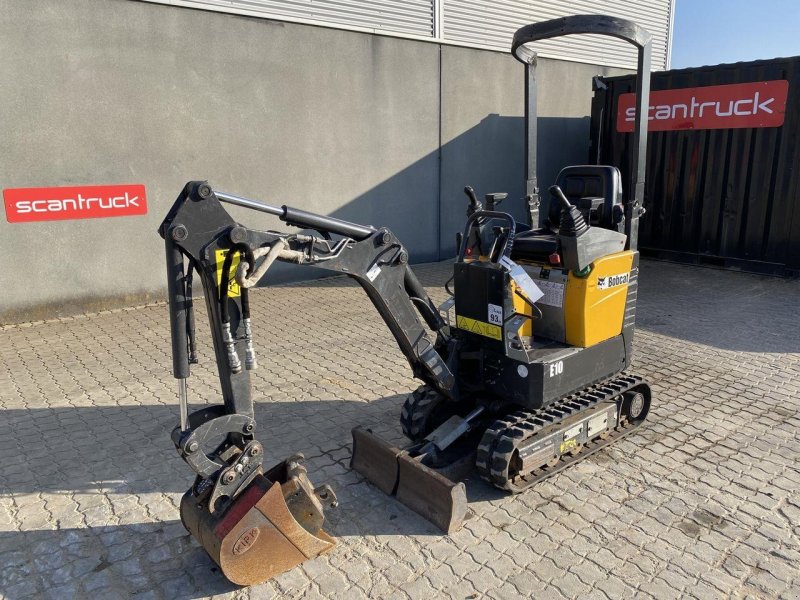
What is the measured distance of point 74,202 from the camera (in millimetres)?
8320

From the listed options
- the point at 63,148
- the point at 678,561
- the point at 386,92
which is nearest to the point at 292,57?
the point at 386,92

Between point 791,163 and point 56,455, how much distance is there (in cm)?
1113

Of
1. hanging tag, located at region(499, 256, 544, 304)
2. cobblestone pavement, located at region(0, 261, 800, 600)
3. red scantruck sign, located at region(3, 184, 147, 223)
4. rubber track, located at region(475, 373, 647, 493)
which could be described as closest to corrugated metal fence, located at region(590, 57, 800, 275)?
cobblestone pavement, located at region(0, 261, 800, 600)

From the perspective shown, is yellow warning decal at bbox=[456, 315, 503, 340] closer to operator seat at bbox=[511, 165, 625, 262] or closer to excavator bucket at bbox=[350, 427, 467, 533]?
operator seat at bbox=[511, 165, 625, 262]

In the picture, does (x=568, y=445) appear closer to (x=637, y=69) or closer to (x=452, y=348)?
(x=452, y=348)

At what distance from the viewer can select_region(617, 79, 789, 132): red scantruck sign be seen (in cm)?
1042

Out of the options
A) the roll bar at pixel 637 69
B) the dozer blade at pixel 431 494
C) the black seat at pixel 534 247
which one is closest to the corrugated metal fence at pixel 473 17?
the roll bar at pixel 637 69

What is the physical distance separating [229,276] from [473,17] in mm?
10281

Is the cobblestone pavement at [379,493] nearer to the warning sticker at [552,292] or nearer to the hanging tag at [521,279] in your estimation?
the warning sticker at [552,292]

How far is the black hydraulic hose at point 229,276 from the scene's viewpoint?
10.2ft

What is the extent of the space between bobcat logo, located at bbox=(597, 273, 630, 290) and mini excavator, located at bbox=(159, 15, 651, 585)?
0.04 feet

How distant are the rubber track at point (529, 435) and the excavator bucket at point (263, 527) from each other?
1.14 meters

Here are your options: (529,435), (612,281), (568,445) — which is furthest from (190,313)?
(612,281)

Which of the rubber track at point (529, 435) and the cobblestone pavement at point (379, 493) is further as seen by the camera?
the rubber track at point (529, 435)
